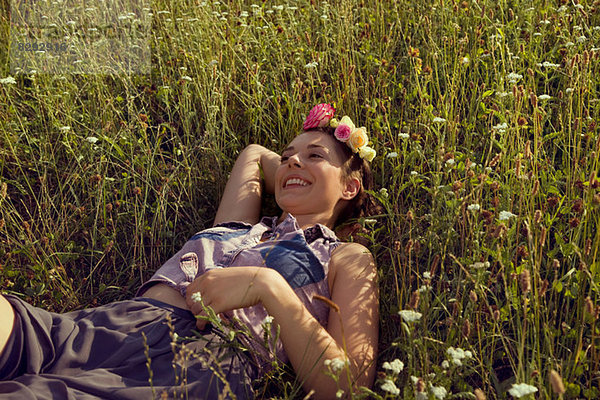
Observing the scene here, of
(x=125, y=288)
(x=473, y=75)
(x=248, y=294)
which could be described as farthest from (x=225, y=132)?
(x=248, y=294)

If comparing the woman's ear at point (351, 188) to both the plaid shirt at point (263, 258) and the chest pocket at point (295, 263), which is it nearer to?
the plaid shirt at point (263, 258)

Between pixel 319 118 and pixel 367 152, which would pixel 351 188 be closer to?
pixel 367 152

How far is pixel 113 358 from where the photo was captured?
244 cm

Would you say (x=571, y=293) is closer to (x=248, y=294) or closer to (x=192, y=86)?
(x=248, y=294)

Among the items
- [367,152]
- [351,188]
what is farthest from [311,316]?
[367,152]

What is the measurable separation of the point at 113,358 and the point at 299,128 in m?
1.93

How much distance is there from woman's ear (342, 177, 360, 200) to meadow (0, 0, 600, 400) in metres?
0.19

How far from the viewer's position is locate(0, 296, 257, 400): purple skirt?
223 centimetres

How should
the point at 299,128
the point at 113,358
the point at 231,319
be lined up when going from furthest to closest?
the point at 299,128
the point at 231,319
the point at 113,358

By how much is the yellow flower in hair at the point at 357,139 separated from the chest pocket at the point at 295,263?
682 millimetres

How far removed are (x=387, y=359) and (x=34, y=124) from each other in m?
2.67

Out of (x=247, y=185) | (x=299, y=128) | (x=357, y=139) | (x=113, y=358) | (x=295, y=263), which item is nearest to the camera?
(x=113, y=358)

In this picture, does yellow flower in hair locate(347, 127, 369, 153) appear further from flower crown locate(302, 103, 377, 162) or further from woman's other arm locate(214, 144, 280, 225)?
woman's other arm locate(214, 144, 280, 225)

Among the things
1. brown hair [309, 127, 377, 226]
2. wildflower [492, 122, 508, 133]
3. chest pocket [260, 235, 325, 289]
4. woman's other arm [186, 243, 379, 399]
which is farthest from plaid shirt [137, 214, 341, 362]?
wildflower [492, 122, 508, 133]
